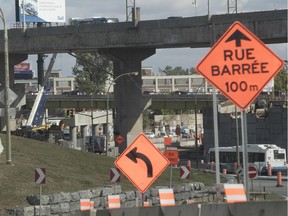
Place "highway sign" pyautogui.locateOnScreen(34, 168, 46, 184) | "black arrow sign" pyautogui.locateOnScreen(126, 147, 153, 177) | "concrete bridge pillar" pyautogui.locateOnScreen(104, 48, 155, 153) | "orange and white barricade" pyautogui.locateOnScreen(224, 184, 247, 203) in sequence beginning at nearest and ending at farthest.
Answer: "orange and white barricade" pyautogui.locateOnScreen(224, 184, 247, 203), "black arrow sign" pyautogui.locateOnScreen(126, 147, 153, 177), "highway sign" pyautogui.locateOnScreen(34, 168, 46, 184), "concrete bridge pillar" pyautogui.locateOnScreen(104, 48, 155, 153)

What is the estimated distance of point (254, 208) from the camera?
35.3 ft

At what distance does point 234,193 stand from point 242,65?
1951mm

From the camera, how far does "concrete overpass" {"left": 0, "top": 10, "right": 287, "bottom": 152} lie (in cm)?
5841

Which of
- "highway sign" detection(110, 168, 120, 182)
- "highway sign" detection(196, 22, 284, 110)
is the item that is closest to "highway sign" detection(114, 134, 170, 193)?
"highway sign" detection(196, 22, 284, 110)

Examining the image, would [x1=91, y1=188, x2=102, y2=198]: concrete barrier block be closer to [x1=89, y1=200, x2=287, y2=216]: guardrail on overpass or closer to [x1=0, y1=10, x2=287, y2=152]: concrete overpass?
[x1=89, y1=200, x2=287, y2=216]: guardrail on overpass

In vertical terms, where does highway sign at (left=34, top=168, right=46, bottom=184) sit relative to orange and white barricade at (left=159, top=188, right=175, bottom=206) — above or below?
below

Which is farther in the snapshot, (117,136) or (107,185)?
(117,136)

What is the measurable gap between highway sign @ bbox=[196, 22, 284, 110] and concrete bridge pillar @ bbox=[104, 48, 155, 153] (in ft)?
176

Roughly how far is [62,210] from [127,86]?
3871 centimetres

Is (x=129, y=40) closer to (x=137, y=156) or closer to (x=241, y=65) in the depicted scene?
(x=137, y=156)

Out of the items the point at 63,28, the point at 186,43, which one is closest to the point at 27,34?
the point at 63,28

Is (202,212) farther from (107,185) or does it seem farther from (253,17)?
(253,17)

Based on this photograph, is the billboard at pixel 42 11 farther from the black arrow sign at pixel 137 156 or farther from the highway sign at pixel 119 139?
the black arrow sign at pixel 137 156

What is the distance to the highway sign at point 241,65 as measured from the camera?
11.9 meters
